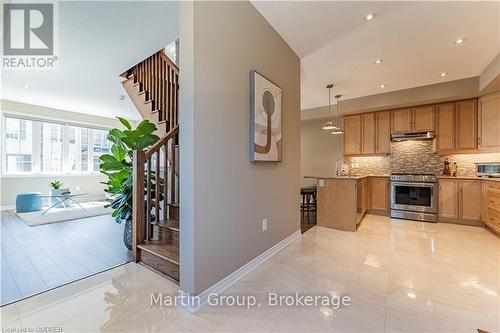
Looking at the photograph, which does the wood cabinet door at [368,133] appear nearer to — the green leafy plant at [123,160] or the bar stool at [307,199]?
the bar stool at [307,199]

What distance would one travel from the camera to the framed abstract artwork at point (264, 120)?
229 centimetres

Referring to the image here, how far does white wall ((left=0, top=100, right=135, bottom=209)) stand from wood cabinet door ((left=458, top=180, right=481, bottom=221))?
9.51m

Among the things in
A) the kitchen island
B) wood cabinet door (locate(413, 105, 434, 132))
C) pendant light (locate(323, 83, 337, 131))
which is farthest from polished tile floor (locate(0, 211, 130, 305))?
wood cabinet door (locate(413, 105, 434, 132))

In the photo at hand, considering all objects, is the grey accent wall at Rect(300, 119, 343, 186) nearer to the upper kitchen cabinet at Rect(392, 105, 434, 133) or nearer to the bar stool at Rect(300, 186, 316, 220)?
the bar stool at Rect(300, 186, 316, 220)

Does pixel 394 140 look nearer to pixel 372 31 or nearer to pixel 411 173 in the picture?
pixel 411 173

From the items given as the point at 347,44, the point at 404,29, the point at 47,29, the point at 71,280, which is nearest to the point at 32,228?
the point at 71,280

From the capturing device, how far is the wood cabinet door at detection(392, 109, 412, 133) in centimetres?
481

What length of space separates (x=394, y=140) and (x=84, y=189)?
9.01m

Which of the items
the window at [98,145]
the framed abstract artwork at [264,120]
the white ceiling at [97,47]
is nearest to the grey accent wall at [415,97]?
the framed abstract artwork at [264,120]

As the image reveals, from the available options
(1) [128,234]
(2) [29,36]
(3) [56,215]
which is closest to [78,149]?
(3) [56,215]

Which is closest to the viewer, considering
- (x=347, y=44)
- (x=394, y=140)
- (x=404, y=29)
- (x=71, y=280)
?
(x=71, y=280)

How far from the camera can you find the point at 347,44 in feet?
9.89

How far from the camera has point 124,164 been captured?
283 centimetres

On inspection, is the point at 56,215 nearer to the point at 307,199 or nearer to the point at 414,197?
the point at 307,199
